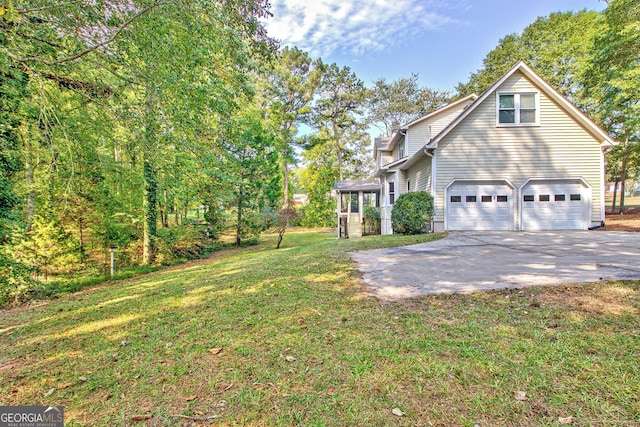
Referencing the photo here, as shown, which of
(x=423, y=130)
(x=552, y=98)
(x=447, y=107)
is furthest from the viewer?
(x=423, y=130)

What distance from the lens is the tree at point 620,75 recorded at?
15.0 m

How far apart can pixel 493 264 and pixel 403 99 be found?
82.6 feet

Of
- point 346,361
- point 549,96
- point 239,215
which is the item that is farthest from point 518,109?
point 239,215

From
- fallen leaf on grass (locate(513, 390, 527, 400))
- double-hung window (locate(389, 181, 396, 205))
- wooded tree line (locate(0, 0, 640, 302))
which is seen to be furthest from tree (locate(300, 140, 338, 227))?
fallen leaf on grass (locate(513, 390, 527, 400))

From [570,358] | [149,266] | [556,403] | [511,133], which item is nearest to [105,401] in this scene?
[556,403]

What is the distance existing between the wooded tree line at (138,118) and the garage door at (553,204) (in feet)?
31.2

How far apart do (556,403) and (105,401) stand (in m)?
3.20

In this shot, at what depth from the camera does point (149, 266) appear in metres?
11.3

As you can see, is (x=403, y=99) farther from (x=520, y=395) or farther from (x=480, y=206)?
(x=520, y=395)

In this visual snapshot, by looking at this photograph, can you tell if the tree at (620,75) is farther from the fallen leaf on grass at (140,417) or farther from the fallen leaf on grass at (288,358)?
the fallen leaf on grass at (140,417)

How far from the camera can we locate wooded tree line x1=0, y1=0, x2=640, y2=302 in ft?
12.6

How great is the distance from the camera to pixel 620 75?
16.0m

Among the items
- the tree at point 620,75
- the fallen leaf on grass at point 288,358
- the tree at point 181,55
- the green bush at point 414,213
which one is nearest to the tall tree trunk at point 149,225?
the tree at point 181,55

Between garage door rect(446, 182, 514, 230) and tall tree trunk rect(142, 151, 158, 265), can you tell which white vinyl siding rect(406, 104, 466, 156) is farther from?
tall tree trunk rect(142, 151, 158, 265)
